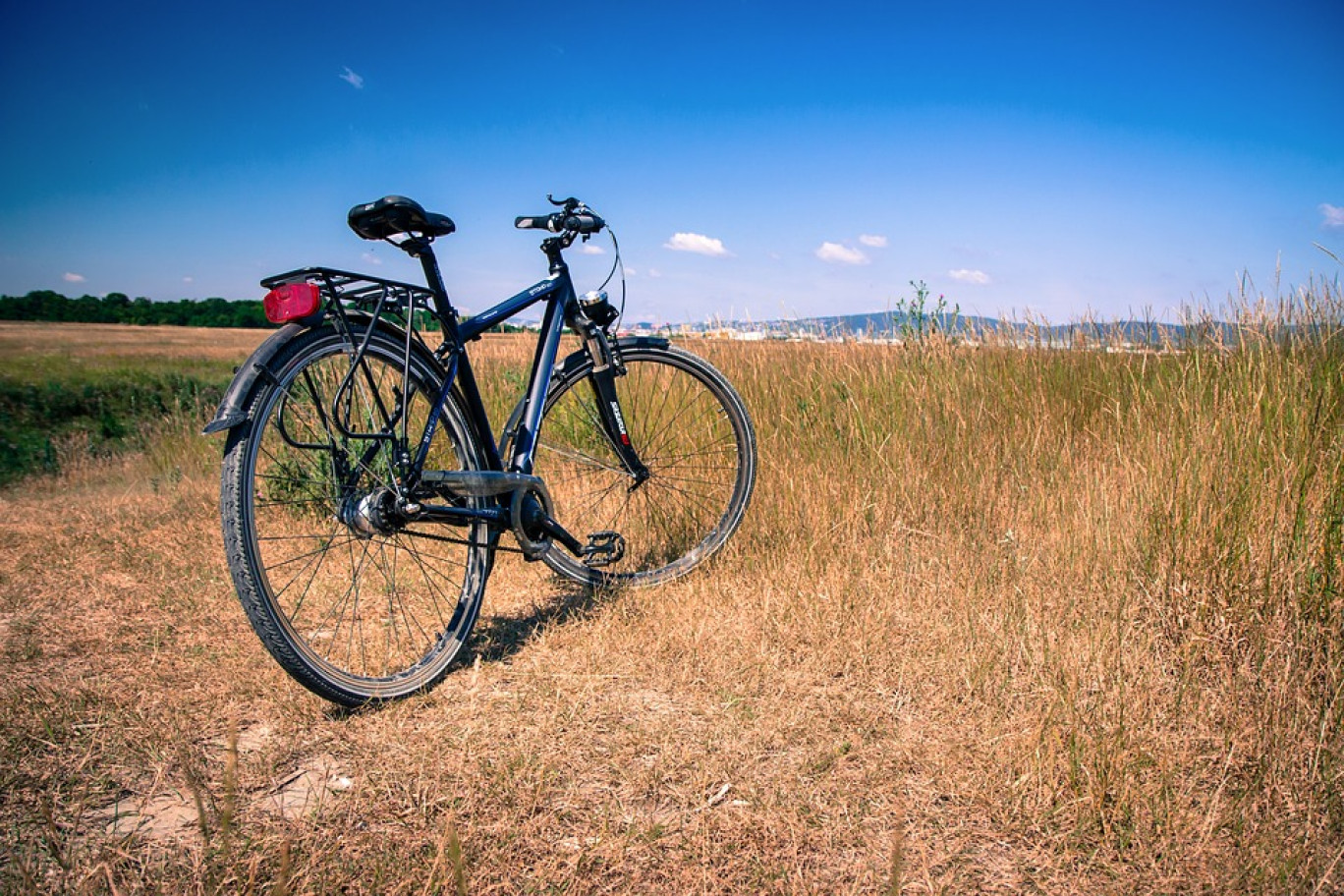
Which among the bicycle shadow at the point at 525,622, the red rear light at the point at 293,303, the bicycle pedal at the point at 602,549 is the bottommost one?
the bicycle shadow at the point at 525,622

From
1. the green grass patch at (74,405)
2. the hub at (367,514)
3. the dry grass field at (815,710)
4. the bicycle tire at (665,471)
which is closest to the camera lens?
the dry grass field at (815,710)

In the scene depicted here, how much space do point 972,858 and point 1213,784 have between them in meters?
0.72

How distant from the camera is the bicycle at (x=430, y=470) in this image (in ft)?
7.36

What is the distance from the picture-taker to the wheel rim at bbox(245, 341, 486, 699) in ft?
7.47

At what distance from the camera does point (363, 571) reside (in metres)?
3.67

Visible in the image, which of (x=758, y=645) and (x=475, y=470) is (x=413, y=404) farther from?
(x=758, y=645)

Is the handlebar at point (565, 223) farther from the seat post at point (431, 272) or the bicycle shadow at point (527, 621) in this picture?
the bicycle shadow at point (527, 621)

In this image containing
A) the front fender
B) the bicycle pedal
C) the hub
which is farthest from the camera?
the bicycle pedal

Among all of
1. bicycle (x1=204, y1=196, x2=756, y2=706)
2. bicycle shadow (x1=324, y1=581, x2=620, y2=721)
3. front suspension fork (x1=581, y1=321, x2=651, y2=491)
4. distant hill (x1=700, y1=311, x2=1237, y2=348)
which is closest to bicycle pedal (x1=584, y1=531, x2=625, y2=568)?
bicycle (x1=204, y1=196, x2=756, y2=706)

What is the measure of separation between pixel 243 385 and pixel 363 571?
1750 mm

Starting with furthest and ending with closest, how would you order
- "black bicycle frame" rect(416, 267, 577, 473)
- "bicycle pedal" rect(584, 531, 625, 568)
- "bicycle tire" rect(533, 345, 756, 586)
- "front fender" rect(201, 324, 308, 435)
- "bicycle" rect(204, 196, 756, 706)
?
"bicycle tire" rect(533, 345, 756, 586)
"bicycle pedal" rect(584, 531, 625, 568)
"black bicycle frame" rect(416, 267, 577, 473)
"bicycle" rect(204, 196, 756, 706)
"front fender" rect(201, 324, 308, 435)

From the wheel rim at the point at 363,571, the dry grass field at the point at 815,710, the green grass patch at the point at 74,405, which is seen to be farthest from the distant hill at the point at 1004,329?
the green grass patch at the point at 74,405

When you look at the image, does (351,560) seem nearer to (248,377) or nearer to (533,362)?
(248,377)

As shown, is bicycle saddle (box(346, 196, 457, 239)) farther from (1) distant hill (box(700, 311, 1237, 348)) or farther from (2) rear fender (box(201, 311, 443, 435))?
(1) distant hill (box(700, 311, 1237, 348))
